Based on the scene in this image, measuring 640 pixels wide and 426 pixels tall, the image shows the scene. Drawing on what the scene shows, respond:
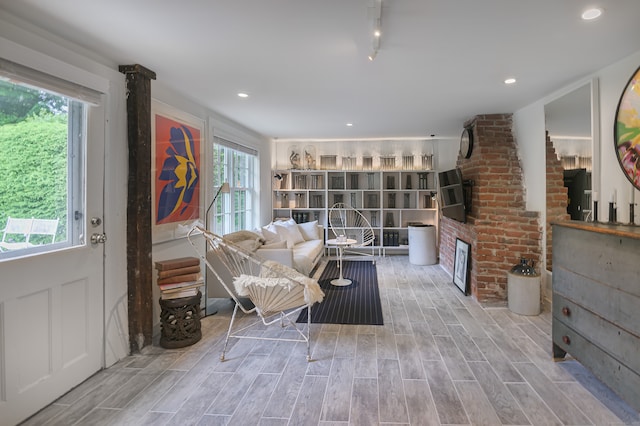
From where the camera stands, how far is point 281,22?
6.40ft

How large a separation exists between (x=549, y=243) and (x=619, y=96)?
1.69 metres

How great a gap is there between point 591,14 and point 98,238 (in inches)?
139

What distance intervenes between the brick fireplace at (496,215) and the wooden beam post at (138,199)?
3654mm

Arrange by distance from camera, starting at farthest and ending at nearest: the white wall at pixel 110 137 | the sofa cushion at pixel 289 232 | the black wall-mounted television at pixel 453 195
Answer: the sofa cushion at pixel 289 232
the black wall-mounted television at pixel 453 195
the white wall at pixel 110 137

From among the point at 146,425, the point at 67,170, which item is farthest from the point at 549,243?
the point at 67,170

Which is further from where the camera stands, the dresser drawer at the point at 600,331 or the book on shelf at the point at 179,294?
the book on shelf at the point at 179,294

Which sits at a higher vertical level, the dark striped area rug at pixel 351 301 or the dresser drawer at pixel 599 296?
the dresser drawer at pixel 599 296

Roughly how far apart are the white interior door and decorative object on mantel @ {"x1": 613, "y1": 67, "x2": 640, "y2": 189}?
3.94 metres

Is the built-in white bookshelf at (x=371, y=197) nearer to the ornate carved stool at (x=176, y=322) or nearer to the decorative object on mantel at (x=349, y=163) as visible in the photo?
the decorative object on mantel at (x=349, y=163)

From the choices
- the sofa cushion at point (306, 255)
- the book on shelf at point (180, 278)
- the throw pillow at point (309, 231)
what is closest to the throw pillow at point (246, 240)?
the sofa cushion at point (306, 255)

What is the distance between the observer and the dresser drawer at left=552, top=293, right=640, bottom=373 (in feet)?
5.93

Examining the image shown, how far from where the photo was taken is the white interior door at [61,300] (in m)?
1.85

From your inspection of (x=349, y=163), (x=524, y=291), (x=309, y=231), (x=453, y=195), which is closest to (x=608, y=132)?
(x=524, y=291)

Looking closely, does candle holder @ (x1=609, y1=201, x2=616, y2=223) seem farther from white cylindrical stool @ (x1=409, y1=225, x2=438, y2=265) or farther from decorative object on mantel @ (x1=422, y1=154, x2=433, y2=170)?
decorative object on mantel @ (x1=422, y1=154, x2=433, y2=170)
